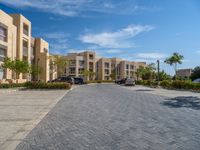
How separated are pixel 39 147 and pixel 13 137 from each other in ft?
4.43

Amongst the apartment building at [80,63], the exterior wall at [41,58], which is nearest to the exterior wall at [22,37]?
the exterior wall at [41,58]

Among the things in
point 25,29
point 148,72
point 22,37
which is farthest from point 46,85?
point 148,72

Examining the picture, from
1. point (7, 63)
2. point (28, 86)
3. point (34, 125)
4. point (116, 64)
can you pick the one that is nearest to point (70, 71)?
point (116, 64)

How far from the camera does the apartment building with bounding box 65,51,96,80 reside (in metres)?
103

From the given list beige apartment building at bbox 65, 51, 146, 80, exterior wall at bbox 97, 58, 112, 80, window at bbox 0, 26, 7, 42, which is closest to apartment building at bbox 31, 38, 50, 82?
window at bbox 0, 26, 7, 42

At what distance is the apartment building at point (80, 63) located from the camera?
102875 millimetres

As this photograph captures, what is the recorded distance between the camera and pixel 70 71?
103 metres

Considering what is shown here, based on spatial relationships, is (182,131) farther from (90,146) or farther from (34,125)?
(34,125)

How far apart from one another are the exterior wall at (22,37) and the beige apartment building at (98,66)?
4060 centimetres

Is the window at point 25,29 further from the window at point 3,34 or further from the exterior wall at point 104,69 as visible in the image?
the exterior wall at point 104,69

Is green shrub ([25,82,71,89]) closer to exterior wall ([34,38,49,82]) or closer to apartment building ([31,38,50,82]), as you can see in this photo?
apartment building ([31,38,50,82])

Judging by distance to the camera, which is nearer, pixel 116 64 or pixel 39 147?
pixel 39 147

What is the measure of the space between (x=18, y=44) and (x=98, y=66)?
67.1 metres

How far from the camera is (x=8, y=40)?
44562 millimetres
